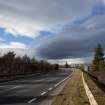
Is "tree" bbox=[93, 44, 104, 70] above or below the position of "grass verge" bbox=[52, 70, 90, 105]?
above

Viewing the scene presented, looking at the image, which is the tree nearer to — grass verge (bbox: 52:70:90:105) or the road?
the road

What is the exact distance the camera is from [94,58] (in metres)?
190

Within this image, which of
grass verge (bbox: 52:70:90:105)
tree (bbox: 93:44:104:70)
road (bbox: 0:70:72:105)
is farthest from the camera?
tree (bbox: 93:44:104:70)

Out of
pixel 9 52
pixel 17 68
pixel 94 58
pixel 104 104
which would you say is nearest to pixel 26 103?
pixel 104 104

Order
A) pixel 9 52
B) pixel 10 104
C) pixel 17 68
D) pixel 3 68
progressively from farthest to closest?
1. pixel 9 52
2. pixel 17 68
3. pixel 3 68
4. pixel 10 104

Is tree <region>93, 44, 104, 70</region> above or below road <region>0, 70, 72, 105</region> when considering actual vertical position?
above

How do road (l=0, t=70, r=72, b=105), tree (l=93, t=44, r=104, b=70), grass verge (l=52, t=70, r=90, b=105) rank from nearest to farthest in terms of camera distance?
grass verge (l=52, t=70, r=90, b=105), road (l=0, t=70, r=72, b=105), tree (l=93, t=44, r=104, b=70)

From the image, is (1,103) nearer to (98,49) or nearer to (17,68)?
(17,68)

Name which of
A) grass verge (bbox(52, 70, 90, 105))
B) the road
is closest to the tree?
the road

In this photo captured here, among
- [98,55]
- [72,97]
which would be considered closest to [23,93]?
[72,97]

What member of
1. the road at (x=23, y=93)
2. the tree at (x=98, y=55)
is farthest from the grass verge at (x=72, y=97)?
the tree at (x=98, y=55)

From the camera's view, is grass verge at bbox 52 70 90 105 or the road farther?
the road

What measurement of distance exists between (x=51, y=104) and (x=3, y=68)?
170 ft

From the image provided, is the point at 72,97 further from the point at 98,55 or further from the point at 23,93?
the point at 98,55
